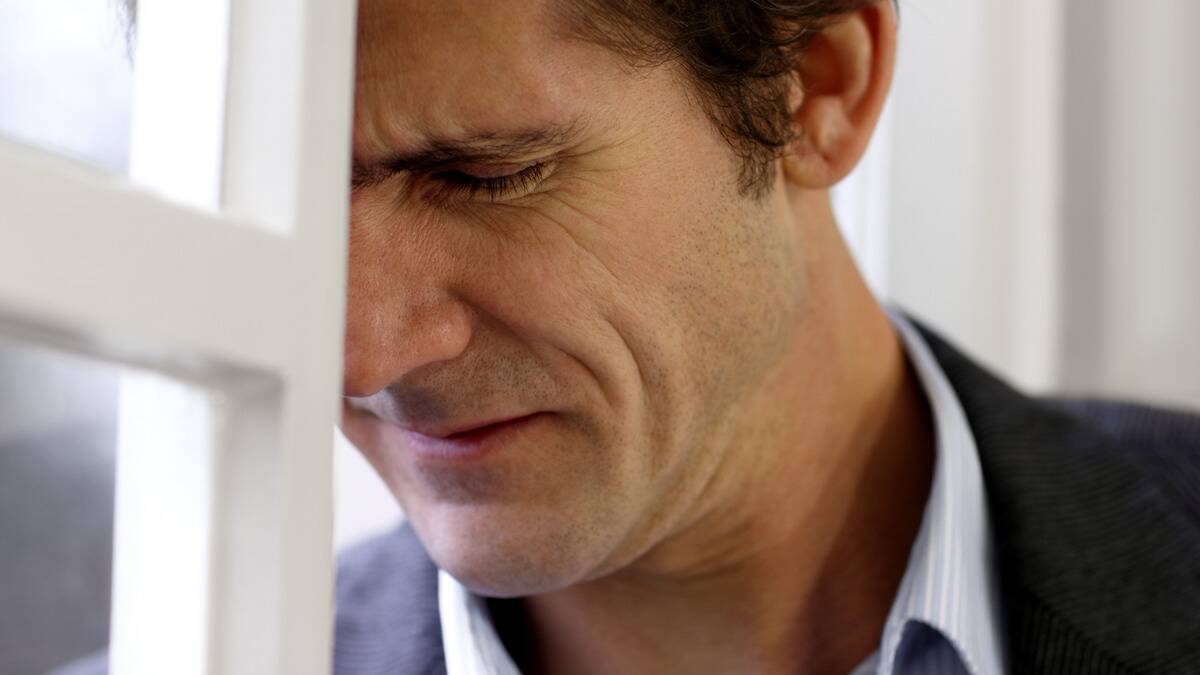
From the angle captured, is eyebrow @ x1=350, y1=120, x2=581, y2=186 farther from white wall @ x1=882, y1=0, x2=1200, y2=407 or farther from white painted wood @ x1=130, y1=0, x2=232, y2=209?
white wall @ x1=882, y1=0, x2=1200, y2=407

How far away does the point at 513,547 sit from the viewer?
0.94m

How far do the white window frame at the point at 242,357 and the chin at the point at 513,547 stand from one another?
0.35 meters

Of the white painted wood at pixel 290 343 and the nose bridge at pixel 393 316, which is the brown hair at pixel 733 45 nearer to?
the nose bridge at pixel 393 316

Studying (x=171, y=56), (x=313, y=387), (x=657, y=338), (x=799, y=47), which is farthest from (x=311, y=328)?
(x=799, y=47)

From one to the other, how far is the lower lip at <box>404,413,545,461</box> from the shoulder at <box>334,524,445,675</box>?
0.94 ft

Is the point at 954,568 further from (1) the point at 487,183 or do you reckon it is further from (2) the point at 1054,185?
(2) the point at 1054,185

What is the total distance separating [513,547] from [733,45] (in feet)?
1.26

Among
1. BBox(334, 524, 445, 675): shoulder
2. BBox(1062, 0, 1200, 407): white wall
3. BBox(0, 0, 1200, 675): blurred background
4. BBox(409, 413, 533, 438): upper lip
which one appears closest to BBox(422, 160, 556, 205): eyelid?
BBox(409, 413, 533, 438): upper lip

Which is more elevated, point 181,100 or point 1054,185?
point 1054,185

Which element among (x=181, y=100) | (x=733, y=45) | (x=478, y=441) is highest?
(x=733, y=45)

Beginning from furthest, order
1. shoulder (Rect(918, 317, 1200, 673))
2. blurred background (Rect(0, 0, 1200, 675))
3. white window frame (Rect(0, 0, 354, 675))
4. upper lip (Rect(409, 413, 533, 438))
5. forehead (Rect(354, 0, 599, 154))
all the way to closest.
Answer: blurred background (Rect(0, 0, 1200, 675)), shoulder (Rect(918, 317, 1200, 673)), upper lip (Rect(409, 413, 533, 438)), forehead (Rect(354, 0, 599, 154)), white window frame (Rect(0, 0, 354, 675))

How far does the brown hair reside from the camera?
2.84 feet

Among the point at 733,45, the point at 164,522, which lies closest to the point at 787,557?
the point at 733,45

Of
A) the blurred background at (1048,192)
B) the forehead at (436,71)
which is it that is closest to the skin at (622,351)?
the forehead at (436,71)
